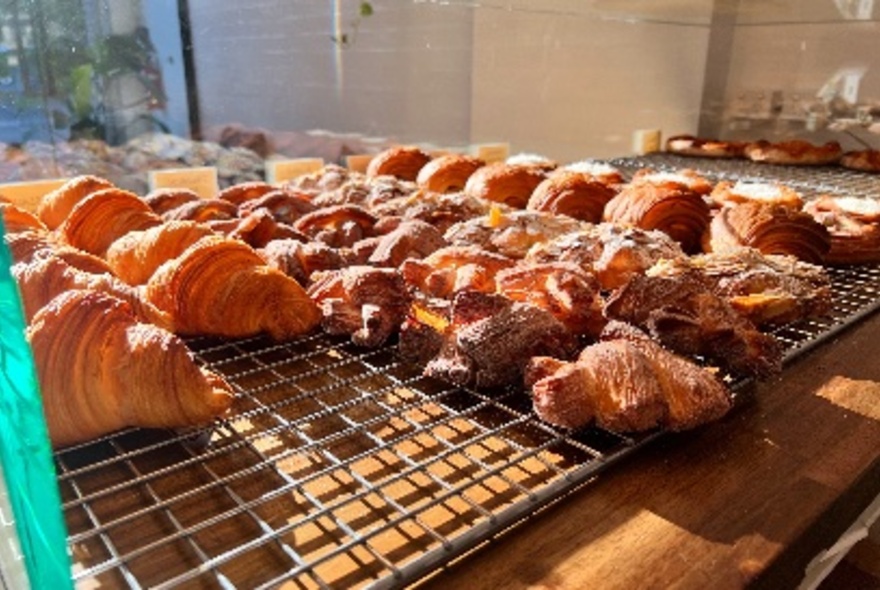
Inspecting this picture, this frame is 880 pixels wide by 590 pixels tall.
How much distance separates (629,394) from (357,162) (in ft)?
6.86

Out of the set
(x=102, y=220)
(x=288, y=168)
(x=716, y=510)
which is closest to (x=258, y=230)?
(x=102, y=220)

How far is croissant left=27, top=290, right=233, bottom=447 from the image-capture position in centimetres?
88

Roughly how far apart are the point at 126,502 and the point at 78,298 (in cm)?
26

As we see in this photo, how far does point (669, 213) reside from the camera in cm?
195

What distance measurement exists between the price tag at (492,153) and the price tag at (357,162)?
0.51 meters

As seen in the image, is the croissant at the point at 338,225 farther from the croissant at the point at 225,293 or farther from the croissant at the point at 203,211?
the croissant at the point at 225,293

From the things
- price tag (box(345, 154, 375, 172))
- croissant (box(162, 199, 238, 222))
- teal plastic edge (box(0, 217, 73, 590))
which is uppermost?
teal plastic edge (box(0, 217, 73, 590))

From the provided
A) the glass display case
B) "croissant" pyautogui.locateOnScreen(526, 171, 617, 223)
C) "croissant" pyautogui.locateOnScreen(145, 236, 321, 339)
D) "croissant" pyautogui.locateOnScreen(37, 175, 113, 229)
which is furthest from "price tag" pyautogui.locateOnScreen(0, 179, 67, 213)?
"croissant" pyautogui.locateOnScreen(526, 171, 617, 223)

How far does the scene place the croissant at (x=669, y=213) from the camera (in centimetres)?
195

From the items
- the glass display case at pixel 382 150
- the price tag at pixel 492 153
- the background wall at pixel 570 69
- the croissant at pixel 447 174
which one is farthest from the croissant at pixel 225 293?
the price tag at pixel 492 153

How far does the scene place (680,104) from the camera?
3949 millimetres

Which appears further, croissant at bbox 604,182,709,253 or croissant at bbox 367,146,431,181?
croissant at bbox 367,146,431,181


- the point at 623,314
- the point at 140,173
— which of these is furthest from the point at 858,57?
the point at 140,173

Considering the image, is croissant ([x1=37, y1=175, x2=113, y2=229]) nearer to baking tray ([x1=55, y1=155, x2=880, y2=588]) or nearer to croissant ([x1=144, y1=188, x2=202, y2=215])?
croissant ([x1=144, y1=188, x2=202, y2=215])
